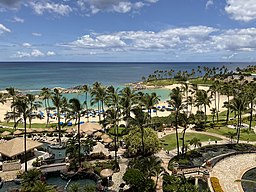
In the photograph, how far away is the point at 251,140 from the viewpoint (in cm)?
4491

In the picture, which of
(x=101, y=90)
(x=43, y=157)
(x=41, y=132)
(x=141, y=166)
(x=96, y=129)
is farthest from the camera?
(x=101, y=90)

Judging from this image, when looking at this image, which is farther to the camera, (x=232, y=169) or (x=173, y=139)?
(x=173, y=139)

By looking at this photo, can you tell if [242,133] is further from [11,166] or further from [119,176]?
[11,166]

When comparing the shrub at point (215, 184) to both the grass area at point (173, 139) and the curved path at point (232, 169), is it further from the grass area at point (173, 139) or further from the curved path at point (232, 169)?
the grass area at point (173, 139)

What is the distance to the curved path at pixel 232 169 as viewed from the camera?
28391 millimetres

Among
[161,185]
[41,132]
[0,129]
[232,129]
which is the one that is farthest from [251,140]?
[0,129]

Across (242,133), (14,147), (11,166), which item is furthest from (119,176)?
(242,133)

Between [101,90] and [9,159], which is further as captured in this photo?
[101,90]

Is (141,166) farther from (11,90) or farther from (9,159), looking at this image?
(11,90)

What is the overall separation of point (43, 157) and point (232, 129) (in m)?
37.6

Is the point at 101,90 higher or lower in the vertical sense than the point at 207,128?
higher

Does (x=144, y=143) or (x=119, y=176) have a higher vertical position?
(x=144, y=143)

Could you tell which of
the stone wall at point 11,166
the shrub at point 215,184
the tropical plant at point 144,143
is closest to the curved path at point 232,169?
the shrub at point 215,184

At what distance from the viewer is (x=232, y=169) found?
107 feet
